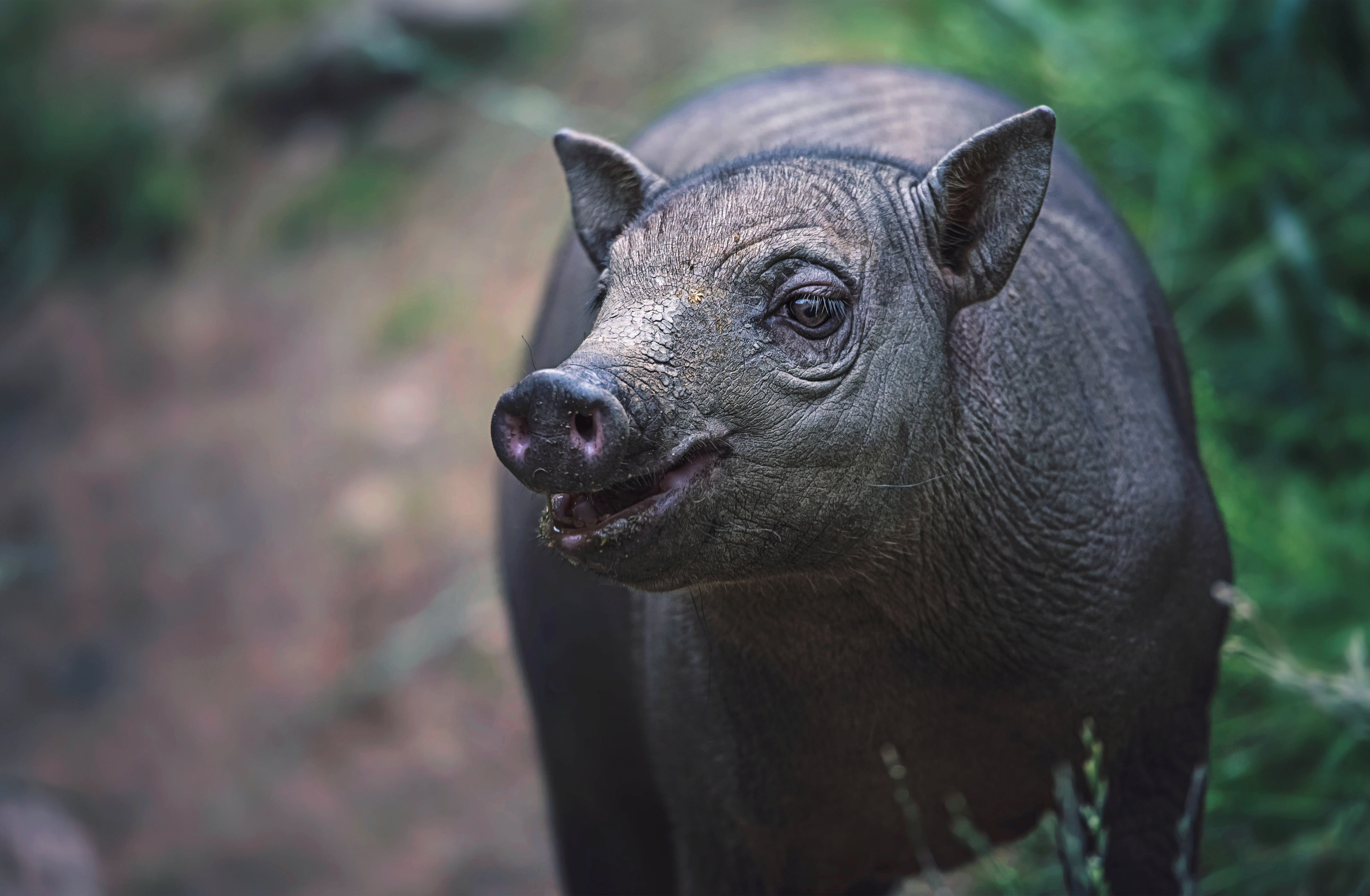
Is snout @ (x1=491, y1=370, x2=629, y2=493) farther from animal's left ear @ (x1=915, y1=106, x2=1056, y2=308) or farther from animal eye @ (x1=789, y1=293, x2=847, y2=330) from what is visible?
animal's left ear @ (x1=915, y1=106, x2=1056, y2=308)

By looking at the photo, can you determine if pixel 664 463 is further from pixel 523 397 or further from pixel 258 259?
pixel 258 259

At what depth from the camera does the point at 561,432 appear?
5.92 feet

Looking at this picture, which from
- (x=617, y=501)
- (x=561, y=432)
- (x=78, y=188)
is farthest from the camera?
(x=78, y=188)

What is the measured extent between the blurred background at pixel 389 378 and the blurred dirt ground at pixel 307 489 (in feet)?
0.07

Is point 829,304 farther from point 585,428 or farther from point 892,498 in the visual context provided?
point 585,428

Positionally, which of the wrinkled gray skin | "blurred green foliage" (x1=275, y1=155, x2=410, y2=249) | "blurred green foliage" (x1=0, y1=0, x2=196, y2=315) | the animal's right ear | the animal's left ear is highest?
"blurred green foliage" (x1=0, y1=0, x2=196, y2=315)

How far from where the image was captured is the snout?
1784 mm

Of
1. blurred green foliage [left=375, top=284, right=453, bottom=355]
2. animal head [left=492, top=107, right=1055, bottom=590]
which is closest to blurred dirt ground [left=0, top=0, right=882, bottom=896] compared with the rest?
blurred green foliage [left=375, top=284, right=453, bottom=355]

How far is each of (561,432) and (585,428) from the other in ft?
0.10

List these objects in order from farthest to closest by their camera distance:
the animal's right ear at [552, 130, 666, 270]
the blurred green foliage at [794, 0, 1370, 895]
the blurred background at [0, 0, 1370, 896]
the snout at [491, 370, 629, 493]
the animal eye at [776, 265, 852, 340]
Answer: the blurred background at [0, 0, 1370, 896], the blurred green foliage at [794, 0, 1370, 895], the animal's right ear at [552, 130, 666, 270], the animal eye at [776, 265, 852, 340], the snout at [491, 370, 629, 493]

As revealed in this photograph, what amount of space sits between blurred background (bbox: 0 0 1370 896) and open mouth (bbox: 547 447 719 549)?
117 centimetres

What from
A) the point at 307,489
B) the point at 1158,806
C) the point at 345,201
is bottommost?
the point at 1158,806

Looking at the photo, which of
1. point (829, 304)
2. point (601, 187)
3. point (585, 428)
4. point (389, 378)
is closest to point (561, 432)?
point (585, 428)

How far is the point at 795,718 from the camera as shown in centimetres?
235
